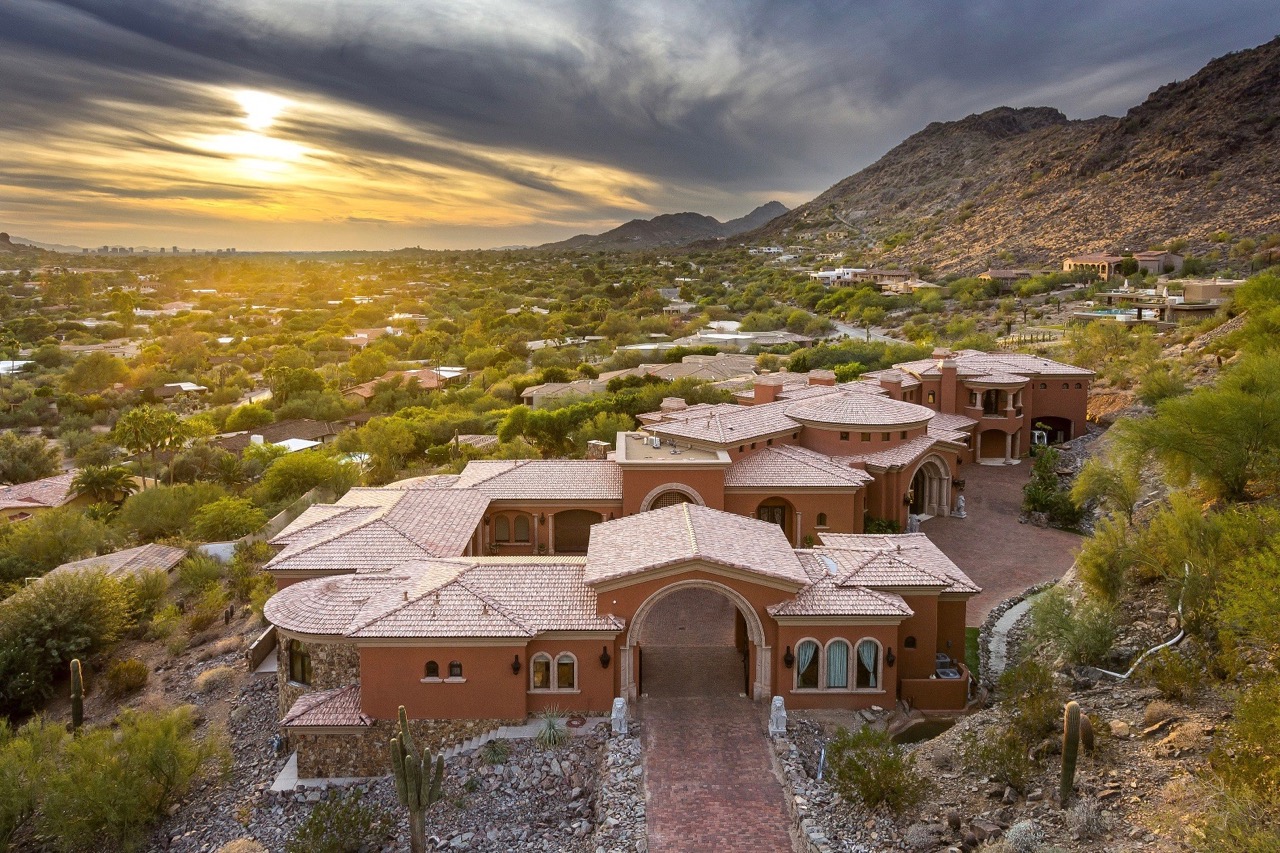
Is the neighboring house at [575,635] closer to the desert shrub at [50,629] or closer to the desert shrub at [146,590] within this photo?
the desert shrub at [50,629]

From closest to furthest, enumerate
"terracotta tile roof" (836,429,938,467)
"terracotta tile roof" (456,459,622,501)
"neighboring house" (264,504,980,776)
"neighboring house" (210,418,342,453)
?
"neighboring house" (264,504,980,776), "terracotta tile roof" (456,459,622,501), "terracotta tile roof" (836,429,938,467), "neighboring house" (210,418,342,453)

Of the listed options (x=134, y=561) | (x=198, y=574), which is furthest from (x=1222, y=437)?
(x=134, y=561)

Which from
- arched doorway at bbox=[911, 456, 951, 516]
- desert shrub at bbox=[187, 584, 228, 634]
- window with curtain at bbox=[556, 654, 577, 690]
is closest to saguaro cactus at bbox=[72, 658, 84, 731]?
desert shrub at bbox=[187, 584, 228, 634]

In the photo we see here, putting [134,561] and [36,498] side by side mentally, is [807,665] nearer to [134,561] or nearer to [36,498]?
[134,561]

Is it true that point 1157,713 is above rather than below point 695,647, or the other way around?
above

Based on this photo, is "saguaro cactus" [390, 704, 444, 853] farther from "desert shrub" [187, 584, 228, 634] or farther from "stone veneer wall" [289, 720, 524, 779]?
"desert shrub" [187, 584, 228, 634]

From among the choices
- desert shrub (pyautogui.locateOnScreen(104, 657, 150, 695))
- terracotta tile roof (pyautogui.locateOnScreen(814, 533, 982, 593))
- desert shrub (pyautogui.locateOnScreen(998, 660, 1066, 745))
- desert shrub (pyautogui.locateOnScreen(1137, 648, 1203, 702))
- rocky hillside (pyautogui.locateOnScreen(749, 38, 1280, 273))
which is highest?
rocky hillside (pyautogui.locateOnScreen(749, 38, 1280, 273))

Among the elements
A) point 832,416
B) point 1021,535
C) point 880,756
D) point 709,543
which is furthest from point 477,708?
point 1021,535
